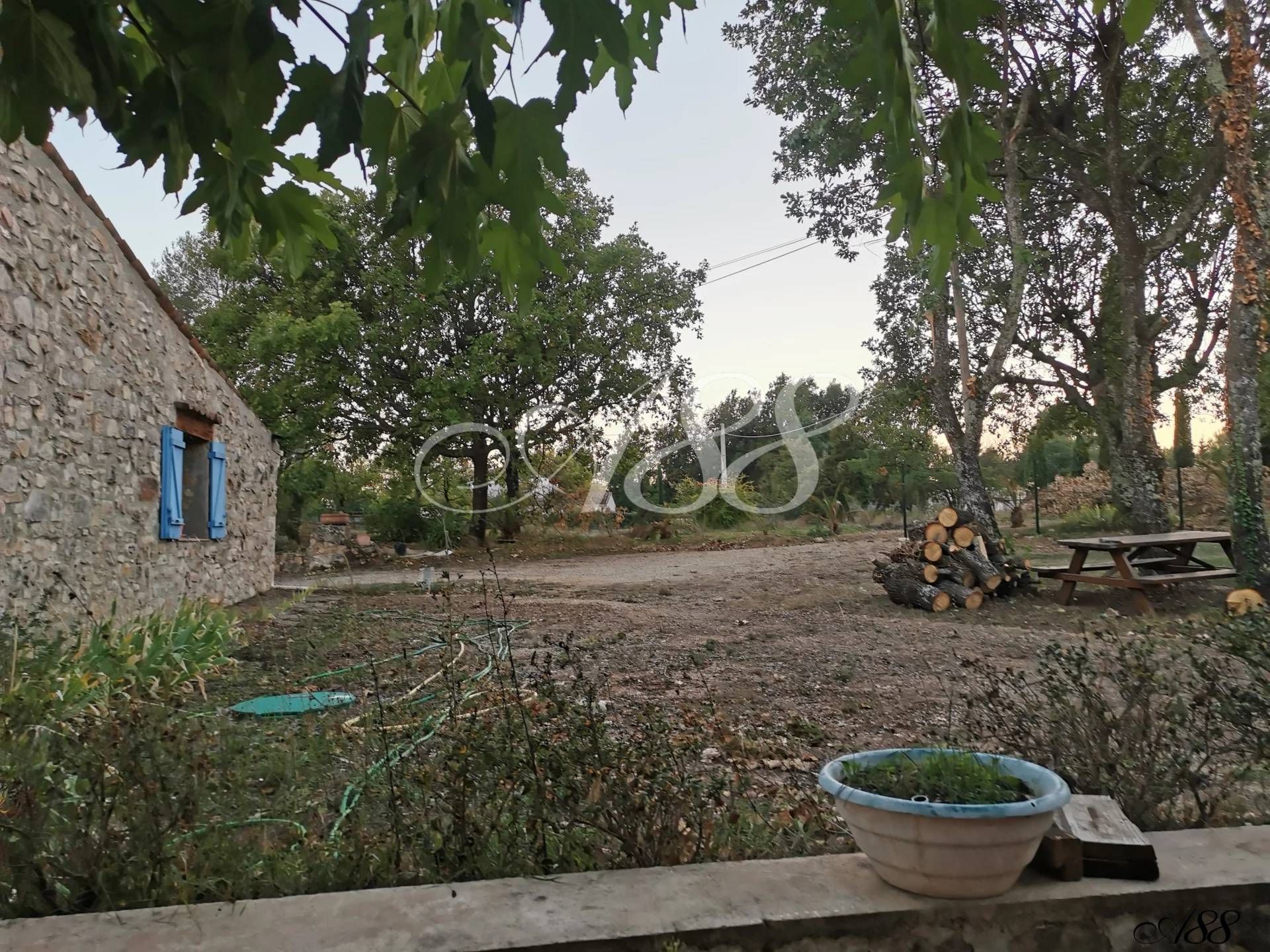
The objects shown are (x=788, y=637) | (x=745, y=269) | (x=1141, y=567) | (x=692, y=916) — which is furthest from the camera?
(x=745, y=269)

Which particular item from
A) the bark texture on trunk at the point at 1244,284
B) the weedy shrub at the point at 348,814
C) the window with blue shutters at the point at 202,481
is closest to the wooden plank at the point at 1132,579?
the bark texture on trunk at the point at 1244,284

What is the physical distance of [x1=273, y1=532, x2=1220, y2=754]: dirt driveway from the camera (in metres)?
4.36

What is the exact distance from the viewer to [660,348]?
18.6 meters

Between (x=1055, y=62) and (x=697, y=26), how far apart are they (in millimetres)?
12386

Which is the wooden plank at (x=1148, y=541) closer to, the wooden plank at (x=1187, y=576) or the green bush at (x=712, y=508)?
the wooden plank at (x=1187, y=576)

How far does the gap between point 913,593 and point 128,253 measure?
301 inches

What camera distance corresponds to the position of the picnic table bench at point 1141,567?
7.69m

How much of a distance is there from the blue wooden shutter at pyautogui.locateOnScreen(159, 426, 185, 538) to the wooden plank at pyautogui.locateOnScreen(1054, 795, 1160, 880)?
7049 mm

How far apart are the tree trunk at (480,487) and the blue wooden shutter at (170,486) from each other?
970 cm

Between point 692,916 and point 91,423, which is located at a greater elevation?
point 91,423

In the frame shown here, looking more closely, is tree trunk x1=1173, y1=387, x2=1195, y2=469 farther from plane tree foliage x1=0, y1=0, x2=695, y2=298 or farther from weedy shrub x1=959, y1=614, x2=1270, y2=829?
plane tree foliage x1=0, y1=0, x2=695, y2=298

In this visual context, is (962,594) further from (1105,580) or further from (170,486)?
(170,486)

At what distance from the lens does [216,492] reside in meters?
8.50

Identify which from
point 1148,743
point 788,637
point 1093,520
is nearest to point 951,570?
point 788,637
